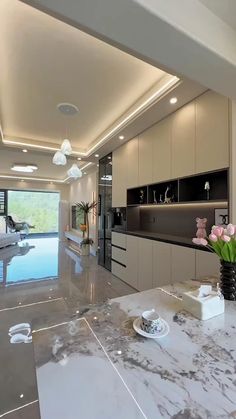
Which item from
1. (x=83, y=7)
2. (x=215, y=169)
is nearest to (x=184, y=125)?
(x=215, y=169)

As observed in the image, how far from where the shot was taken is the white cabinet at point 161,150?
3055 millimetres

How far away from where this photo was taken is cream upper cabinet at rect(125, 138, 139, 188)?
383 centimetres

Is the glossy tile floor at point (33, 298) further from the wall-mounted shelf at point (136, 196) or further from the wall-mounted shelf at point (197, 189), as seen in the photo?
the wall-mounted shelf at point (197, 189)

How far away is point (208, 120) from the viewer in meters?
2.44

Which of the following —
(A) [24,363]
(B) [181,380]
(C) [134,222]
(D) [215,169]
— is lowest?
(A) [24,363]

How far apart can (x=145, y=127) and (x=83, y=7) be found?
249 centimetres

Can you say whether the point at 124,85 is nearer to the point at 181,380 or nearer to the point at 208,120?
the point at 208,120

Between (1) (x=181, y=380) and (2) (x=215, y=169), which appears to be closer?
(1) (x=181, y=380)

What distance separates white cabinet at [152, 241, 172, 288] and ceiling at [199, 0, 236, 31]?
2298 millimetres

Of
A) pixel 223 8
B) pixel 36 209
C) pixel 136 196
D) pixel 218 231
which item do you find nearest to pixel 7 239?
pixel 36 209

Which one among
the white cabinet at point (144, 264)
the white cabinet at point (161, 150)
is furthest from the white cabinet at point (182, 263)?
the white cabinet at point (161, 150)

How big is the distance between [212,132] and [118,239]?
263 cm

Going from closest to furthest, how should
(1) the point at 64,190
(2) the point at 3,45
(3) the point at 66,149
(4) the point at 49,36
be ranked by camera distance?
(4) the point at 49,36, (2) the point at 3,45, (3) the point at 66,149, (1) the point at 64,190

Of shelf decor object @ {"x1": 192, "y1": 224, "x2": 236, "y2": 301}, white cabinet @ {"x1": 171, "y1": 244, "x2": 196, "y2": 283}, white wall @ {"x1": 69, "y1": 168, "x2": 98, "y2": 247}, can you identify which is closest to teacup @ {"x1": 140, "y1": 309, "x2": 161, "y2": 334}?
shelf decor object @ {"x1": 192, "y1": 224, "x2": 236, "y2": 301}
